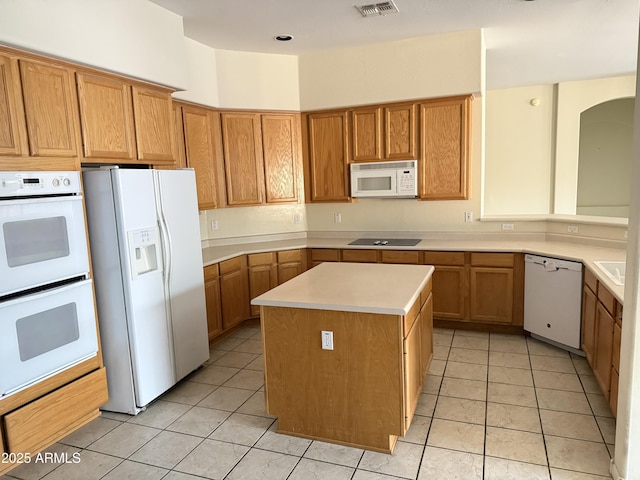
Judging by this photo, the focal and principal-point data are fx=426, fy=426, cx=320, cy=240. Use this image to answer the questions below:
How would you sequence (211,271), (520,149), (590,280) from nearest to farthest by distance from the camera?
(590,280)
(211,271)
(520,149)

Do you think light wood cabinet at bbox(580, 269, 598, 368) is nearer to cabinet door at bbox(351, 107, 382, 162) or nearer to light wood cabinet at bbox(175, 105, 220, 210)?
cabinet door at bbox(351, 107, 382, 162)

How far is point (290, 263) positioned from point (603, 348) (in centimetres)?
295

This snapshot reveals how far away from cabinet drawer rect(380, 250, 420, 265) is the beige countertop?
2.1 inches

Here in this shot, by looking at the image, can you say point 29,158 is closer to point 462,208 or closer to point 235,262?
point 235,262

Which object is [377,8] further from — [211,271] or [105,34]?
[211,271]

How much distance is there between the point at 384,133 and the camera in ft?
15.0

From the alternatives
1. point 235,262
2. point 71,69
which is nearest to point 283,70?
point 235,262

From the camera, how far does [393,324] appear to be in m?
2.23

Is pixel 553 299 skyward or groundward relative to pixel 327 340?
groundward

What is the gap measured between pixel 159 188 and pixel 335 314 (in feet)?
5.24

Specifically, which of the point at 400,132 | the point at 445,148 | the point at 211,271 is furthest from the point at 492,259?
the point at 211,271

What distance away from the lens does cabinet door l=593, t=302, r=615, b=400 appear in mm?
2664

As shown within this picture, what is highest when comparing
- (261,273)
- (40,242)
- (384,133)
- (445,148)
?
(384,133)

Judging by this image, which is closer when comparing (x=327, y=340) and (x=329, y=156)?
(x=327, y=340)
